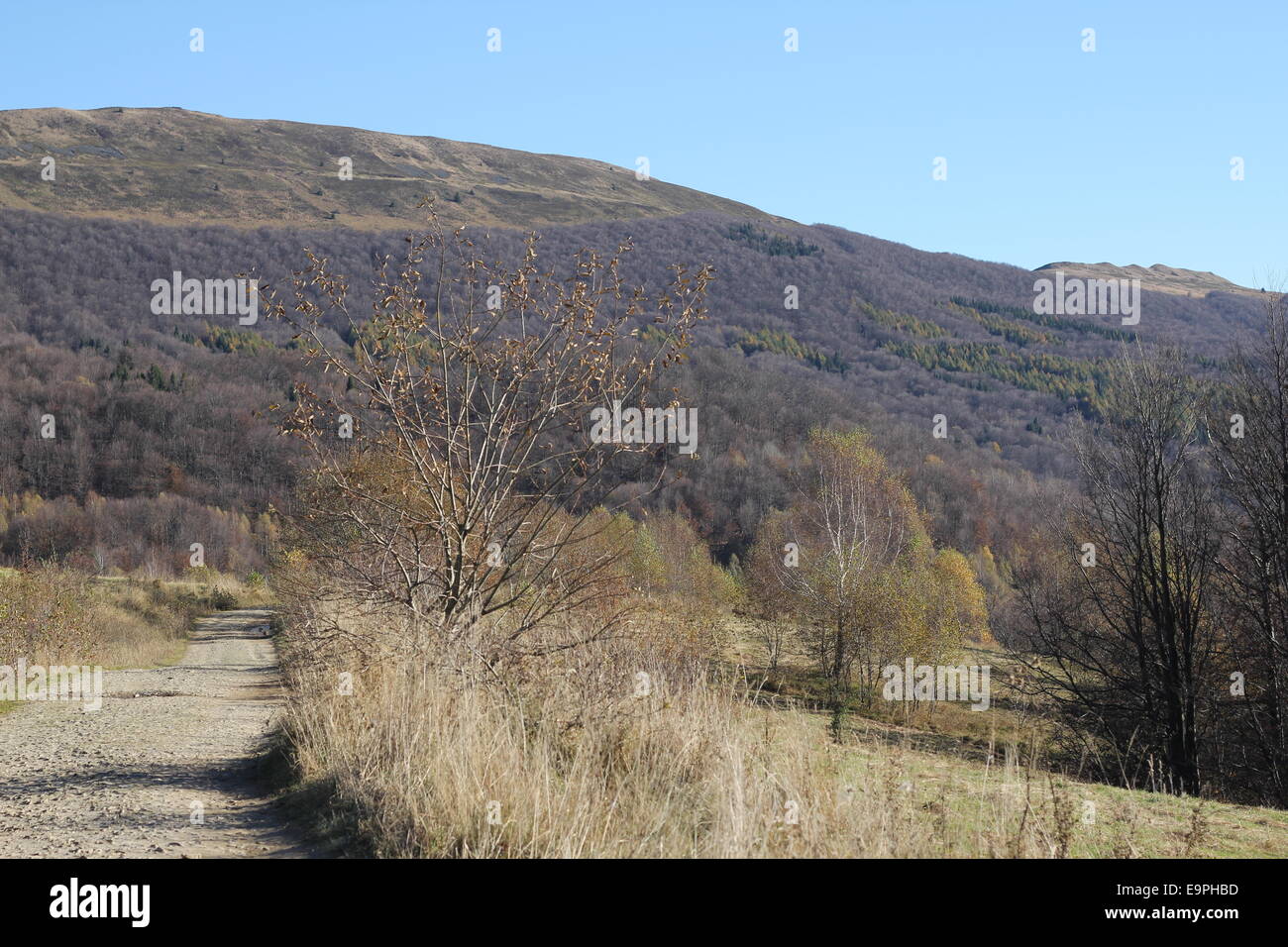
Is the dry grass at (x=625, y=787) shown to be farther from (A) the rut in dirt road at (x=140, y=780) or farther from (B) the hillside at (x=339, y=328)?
(B) the hillside at (x=339, y=328)

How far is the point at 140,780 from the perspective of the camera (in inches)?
307

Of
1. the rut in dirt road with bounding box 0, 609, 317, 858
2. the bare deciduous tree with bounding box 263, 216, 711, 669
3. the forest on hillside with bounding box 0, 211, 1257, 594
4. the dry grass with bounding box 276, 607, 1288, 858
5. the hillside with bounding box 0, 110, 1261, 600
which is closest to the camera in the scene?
the dry grass with bounding box 276, 607, 1288, 858

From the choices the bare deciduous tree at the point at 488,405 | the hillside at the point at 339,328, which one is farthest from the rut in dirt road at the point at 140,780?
the hillside at the point at 339,328

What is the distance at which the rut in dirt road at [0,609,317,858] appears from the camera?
5.61m

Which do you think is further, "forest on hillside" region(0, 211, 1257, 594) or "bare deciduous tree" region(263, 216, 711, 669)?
"forest on hillside" region(0, 211, 1257, 594)

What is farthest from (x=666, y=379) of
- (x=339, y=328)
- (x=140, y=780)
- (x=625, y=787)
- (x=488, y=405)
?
(x=625, y=787)

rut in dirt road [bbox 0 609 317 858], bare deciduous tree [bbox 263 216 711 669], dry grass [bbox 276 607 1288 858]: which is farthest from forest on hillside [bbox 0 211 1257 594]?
dry grass [bbox 276 607 1288 858]

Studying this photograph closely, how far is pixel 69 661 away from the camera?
21.1 meters

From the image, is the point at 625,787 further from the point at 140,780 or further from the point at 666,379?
the point at 666,379

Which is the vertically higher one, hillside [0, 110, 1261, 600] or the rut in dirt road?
hillside [0, 110, 1261, 600]

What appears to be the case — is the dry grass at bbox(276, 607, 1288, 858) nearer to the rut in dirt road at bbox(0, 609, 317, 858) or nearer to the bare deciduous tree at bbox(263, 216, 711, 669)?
the rut in dirt road at bbox(0, 609, 317, 858)

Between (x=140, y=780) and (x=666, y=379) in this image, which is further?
(x=666, y=379)
